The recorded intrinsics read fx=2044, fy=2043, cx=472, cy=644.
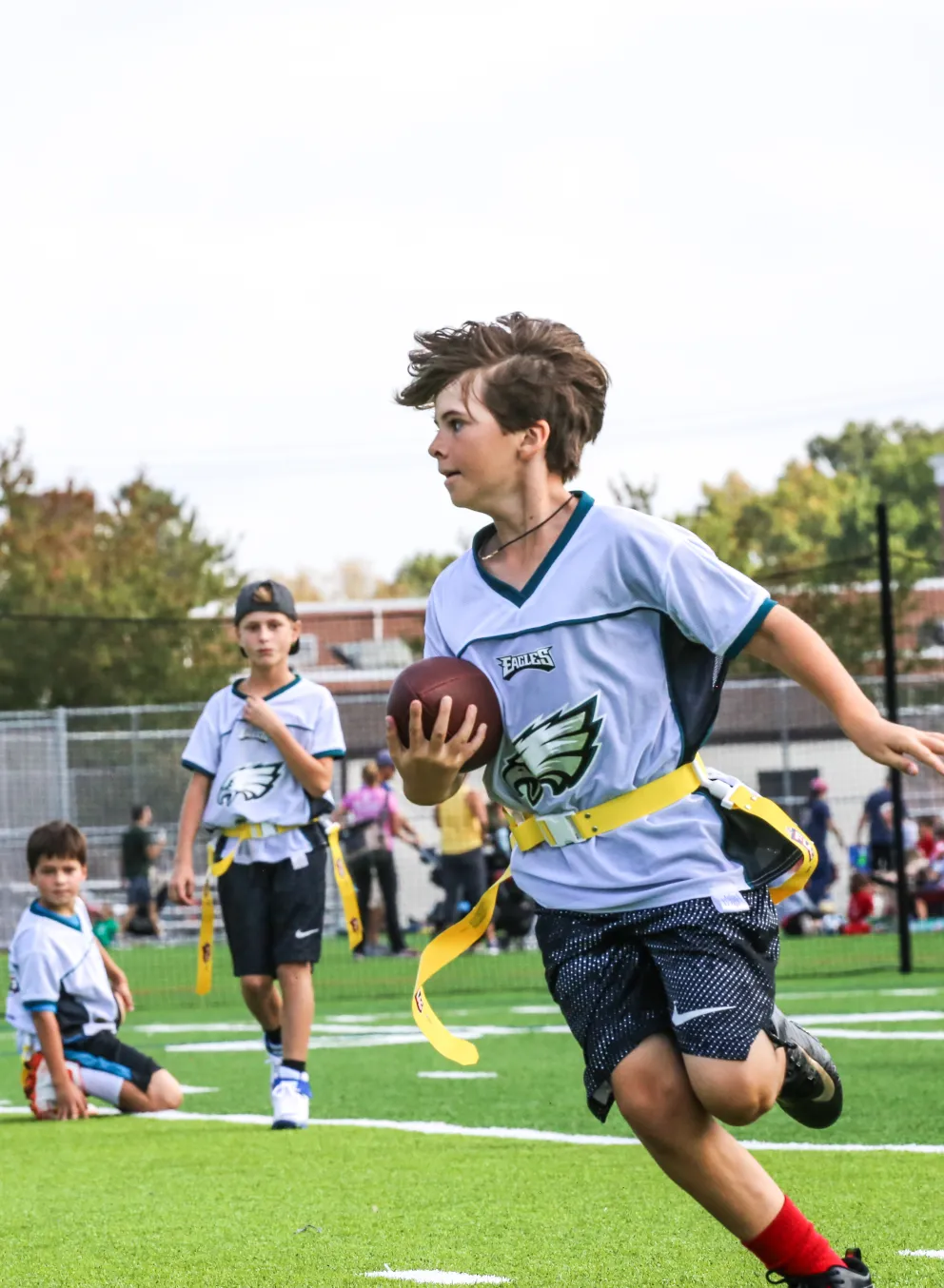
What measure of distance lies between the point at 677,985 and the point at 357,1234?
1.69 metres

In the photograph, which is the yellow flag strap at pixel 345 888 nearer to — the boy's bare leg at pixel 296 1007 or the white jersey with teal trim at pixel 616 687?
the boy's bare leg at pixel 296 1007

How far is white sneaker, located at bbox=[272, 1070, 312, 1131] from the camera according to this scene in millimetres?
7699

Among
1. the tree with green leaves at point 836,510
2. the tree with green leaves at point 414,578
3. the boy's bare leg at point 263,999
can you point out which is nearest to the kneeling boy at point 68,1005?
the boy's bare leg at point 263,999

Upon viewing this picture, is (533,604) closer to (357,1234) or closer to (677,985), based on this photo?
(677,985)

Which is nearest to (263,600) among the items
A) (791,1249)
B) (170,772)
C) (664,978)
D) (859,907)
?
(664,978)

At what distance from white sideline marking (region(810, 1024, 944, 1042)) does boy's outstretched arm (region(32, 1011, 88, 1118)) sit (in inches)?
149

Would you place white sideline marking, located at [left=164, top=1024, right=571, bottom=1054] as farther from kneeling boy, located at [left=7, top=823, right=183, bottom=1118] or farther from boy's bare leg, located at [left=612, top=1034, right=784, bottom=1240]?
boy's bare leg, located at [left=612, top=1034, right=784, bottom=1240]

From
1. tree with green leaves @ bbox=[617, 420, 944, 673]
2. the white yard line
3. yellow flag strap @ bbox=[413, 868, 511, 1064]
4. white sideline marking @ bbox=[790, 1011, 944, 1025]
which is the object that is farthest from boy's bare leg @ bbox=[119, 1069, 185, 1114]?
tree with green leaves @ bbox=[617, 420, 944, 673]

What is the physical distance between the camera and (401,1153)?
686cm

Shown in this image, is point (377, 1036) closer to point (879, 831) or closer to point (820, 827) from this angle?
point (879, 831)

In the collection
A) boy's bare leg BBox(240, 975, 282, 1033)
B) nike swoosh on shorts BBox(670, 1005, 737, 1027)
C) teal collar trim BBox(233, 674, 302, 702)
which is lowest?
boy's bare leg BBox(240, 975, 282, 1033)

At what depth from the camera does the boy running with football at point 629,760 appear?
3998 mm

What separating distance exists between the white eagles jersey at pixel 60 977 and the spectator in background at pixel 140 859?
41.1 ft

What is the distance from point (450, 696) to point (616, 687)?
1.11 ft
